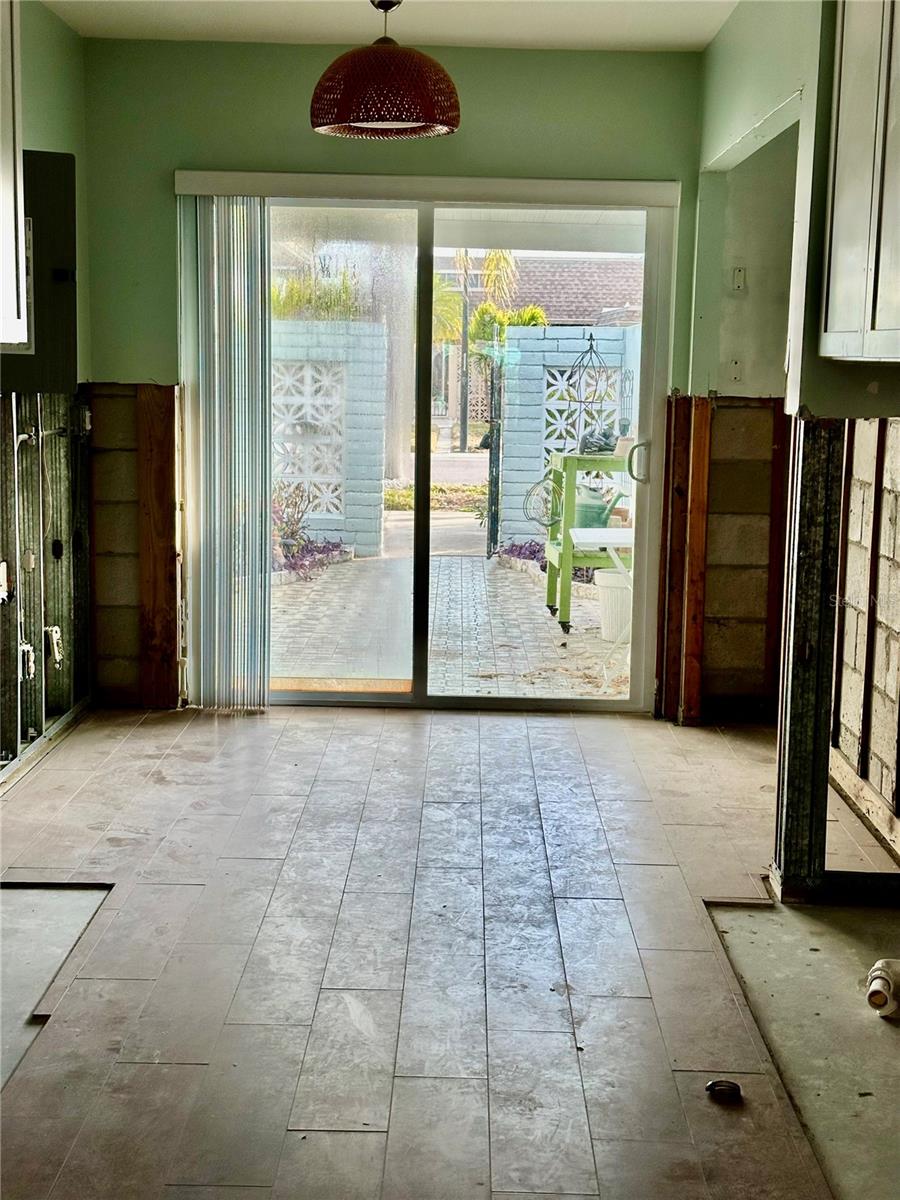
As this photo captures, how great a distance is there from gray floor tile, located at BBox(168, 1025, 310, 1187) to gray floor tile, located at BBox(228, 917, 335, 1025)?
7cm

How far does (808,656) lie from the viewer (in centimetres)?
391

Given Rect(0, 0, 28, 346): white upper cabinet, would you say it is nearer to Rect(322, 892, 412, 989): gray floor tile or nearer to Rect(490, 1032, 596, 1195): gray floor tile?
Rect(322, 892, 412, 989): gray floor tile

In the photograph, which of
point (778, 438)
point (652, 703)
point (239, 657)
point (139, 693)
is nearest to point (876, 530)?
point (778, 438)

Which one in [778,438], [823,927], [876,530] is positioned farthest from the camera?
[778,438]

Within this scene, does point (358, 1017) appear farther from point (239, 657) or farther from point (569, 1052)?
point (239, 657)

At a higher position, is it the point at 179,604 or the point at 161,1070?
the point at 179,604

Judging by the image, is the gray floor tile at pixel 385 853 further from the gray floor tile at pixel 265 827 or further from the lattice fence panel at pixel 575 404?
the lattice fence panel at pixel 575 404

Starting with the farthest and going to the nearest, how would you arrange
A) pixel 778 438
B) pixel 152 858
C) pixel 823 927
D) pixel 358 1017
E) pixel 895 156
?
pixel 778 438 < pixel 152 858 < pixel 823 927 < pixel 358 1017 < pixel 895 156

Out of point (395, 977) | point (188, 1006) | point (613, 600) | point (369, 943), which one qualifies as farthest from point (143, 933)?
point (613, 600)

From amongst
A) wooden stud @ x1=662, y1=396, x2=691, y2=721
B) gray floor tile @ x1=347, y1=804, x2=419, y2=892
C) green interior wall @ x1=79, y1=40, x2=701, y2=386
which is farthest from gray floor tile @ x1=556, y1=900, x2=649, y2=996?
green interior wall @ x1=79, y1=40, x2=701, y2=386

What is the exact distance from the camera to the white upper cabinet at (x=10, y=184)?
10.1 feet

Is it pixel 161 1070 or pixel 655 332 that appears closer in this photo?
pixel 161 1070

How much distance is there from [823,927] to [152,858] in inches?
81.3

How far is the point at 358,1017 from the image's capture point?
3.22m
